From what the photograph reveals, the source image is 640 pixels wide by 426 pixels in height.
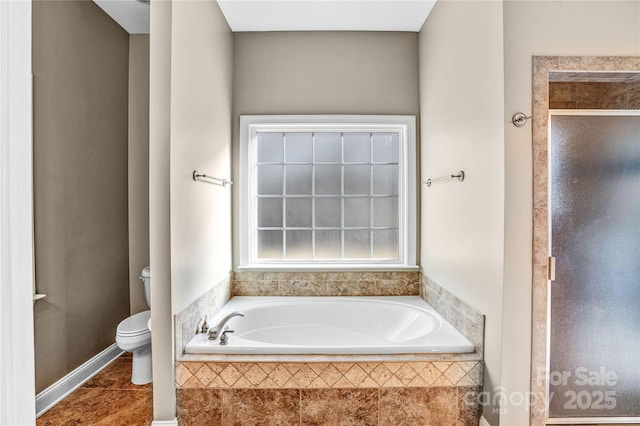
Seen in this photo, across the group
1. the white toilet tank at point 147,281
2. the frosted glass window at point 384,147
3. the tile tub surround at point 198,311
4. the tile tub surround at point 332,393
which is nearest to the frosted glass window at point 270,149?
the frosted glass window at point 384,147

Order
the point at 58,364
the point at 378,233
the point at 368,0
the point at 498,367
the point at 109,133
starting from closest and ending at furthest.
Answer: the point at 498,367 → the point at 58,364 → the point at 368,0 → the point at 109,133 → the point at 378,233

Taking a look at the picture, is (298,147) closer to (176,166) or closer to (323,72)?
(323,72)

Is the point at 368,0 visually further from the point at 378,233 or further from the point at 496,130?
the point at 378,233

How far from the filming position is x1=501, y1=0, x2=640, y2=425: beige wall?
5.60ft

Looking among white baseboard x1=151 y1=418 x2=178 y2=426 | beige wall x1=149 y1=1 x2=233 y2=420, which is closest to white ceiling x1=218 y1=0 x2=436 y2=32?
beige wall x1=149 y1=1 x2=233 y2=420

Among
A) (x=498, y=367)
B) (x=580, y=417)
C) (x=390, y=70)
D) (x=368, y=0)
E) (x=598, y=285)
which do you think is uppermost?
(x=368, y=0)

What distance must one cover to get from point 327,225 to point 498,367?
5.50ft

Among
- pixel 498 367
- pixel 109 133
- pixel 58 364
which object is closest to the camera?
pixel 498 367

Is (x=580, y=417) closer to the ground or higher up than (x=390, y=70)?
closer to the ground

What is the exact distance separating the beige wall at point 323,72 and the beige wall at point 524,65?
3.88 feet

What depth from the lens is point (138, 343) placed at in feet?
7.63

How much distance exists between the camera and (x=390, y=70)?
287 cm

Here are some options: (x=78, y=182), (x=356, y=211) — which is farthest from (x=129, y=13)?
(x=356, y=211)

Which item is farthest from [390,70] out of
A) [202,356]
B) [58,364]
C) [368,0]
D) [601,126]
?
[58,364]
